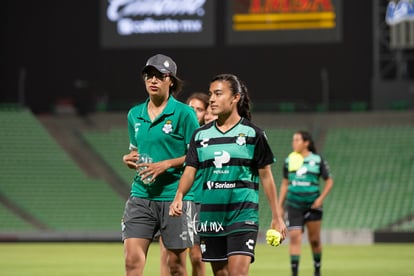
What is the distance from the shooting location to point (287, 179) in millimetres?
15805

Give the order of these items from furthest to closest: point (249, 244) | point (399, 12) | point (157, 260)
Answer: point (399, 12)
point (157, 260)
point (249, 244)

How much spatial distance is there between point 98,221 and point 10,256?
476 inches

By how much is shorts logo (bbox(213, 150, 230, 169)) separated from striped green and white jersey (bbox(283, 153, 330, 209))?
24.2 feet

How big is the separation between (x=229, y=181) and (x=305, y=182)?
24.5 feet

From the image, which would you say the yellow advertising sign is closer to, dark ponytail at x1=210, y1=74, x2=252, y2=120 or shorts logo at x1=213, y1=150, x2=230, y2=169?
dark ponytail at x1=210, y1=74, x2=252, y2=120

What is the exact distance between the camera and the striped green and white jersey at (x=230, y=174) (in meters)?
8.44

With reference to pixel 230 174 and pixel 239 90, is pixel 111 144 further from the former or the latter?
pixel 230 174

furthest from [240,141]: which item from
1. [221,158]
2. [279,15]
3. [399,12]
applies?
[279,15]

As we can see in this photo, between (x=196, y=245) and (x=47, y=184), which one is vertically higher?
(x=196, y=245)

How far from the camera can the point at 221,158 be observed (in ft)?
27.7

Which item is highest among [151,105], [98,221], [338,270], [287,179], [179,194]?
[151,105]

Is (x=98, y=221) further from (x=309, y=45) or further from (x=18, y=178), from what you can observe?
(x=309, y=45)

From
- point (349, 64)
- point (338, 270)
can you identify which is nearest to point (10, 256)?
point (338, 270)

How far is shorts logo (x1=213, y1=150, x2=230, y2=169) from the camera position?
8430 millimetres
